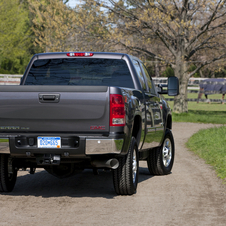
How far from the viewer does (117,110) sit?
6.37 m

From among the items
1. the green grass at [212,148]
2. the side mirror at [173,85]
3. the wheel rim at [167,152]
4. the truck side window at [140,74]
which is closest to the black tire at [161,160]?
the wheel rim at [167,152]

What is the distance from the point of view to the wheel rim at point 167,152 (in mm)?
9388

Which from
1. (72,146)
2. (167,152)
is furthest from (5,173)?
(167,152)

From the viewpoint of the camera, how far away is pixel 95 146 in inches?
249

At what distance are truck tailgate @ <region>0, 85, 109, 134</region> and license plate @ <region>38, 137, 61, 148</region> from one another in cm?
10

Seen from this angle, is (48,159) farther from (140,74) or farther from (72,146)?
(140,74)

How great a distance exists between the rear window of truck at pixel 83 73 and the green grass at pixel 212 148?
101 inches

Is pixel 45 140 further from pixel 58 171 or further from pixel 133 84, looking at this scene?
pixel 133 84

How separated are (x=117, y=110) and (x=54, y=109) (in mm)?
→ 815

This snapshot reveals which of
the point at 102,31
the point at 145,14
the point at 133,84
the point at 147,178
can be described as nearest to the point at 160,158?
the point at 147,178

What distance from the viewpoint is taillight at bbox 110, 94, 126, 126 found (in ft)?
20.7

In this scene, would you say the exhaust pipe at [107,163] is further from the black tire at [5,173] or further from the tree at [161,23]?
the tree at [161,23]

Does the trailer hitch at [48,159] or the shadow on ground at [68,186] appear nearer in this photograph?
the trailer hitch at [48,159]

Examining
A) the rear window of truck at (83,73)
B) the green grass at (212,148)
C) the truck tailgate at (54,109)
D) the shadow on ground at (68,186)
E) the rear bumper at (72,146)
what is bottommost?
the green grass at (212,148)
